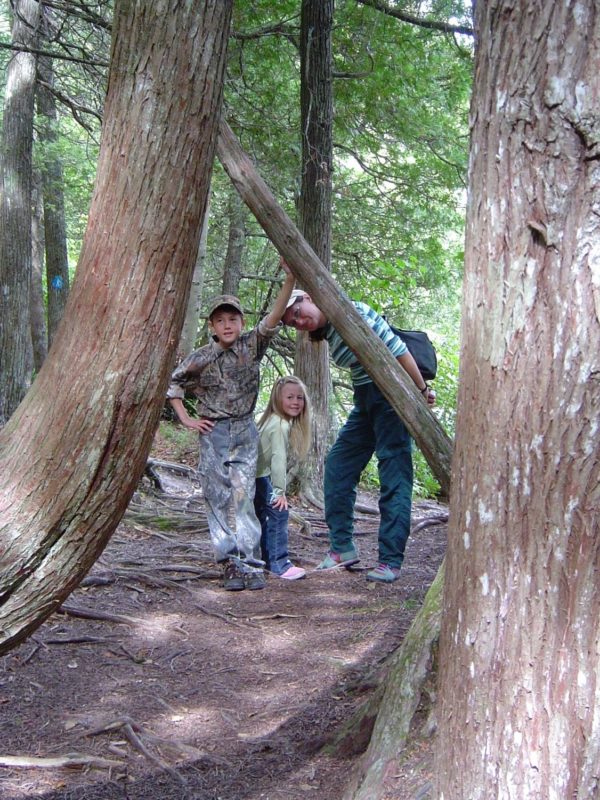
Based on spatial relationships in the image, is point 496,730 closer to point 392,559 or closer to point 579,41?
point 579,41

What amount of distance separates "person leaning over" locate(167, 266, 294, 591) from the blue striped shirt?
1.70 feet

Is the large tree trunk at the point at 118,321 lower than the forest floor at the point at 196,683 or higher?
higher

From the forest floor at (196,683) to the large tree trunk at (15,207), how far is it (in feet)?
16.3

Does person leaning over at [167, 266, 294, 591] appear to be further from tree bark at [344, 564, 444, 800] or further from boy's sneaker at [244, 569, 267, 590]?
tree bark at [344, 564, 444, 800]

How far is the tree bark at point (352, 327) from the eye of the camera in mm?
3965

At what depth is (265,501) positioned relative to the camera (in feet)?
19.1

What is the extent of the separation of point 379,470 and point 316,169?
155 inches

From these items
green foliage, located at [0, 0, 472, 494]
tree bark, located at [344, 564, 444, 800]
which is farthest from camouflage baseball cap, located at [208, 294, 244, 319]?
green foliage, located at [0, 0, 472, 494]

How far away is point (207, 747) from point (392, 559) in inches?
99.9

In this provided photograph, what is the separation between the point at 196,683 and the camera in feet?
13.0

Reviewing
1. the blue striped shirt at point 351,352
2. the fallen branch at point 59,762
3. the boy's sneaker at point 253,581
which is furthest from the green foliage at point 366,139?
the fallen branch at point 59,762

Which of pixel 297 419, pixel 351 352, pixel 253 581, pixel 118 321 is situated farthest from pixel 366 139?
pixel 118 321

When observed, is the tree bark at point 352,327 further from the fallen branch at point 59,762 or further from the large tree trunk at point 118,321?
the fallen branch at point 59,762

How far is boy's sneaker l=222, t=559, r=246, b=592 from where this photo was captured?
18.0 ft
